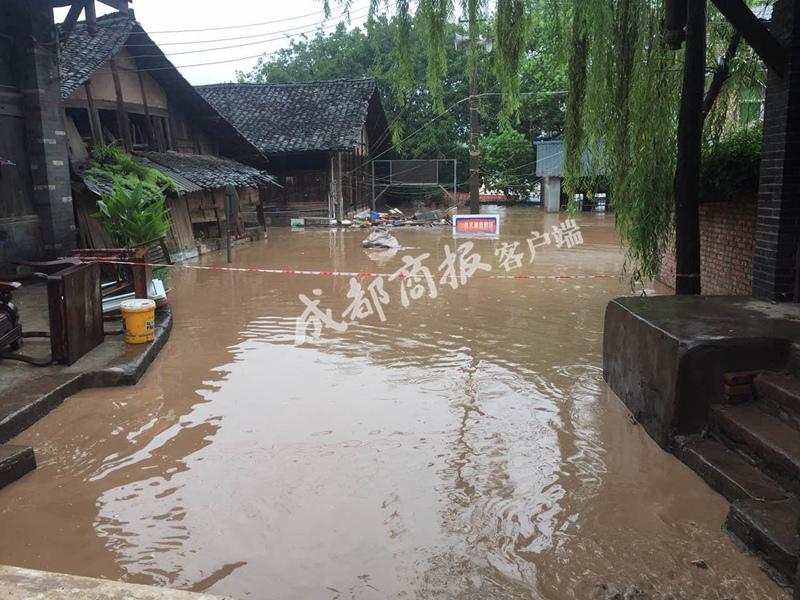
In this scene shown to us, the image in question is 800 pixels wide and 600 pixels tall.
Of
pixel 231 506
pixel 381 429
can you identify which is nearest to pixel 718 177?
pixel 381 429

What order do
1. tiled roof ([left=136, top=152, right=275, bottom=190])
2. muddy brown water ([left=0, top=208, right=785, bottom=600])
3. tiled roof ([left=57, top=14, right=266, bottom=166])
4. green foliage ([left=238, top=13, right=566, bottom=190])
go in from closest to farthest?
muddy brown water ([left=0, top=208, right=785, bottom=600])
tiled roof ([left=57, top=14, right=266, bottom=166])
tiled roof ([left=136, top=152, right=275, bottom=190])
green foliage ([left=238, top=13, right=566, bottom=190])

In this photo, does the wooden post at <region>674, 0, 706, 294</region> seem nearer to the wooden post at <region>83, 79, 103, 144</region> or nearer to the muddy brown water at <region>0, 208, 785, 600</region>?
the muddy brown water at <region>0, 208, 785, 600</region>

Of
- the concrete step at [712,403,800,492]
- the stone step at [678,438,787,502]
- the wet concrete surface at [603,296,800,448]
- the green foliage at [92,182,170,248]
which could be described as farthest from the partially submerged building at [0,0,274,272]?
the concrete step at [712,403,800,492]

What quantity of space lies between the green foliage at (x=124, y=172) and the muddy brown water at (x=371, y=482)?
6145 mm

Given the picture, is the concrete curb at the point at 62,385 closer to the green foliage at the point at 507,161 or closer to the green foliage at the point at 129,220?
the green foliage at the point at 129,220

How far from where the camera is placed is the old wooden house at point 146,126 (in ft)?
45.6

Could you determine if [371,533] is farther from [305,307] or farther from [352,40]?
[352,40]

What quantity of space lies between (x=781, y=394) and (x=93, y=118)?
49.5ft

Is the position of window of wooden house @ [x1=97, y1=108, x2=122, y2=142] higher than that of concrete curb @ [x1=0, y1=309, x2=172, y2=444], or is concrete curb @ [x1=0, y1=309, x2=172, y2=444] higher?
window of wooden house @ [x1=97, y1=108, x2=122, y2=142]

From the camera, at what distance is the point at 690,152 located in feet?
23.6

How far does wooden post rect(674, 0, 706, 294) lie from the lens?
6996 millimetres

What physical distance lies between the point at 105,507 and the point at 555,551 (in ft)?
9.65

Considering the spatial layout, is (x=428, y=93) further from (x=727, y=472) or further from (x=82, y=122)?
(x=727, y=472)

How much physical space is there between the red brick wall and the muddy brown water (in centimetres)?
243
